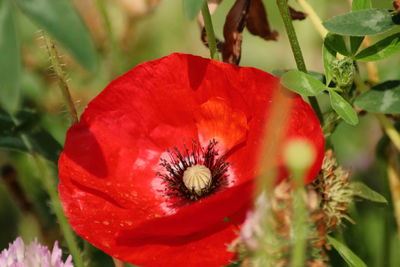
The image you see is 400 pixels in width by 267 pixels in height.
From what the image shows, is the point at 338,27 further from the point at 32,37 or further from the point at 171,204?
the point at 32,37

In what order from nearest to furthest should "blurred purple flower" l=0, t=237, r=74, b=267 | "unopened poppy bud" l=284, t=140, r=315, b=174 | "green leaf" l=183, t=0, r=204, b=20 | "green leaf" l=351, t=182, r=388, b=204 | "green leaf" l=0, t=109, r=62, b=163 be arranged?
"unopened poppy bud" l=284, t=140, r=315, b=174, "green leaf" l=183, t=0, r=204, b=20, "blurred purple flower" l=0, t=237, r=74, b=267, "green leaf" l=351, t=182, r=388, b=204, "green leaf" l=0, t=109, r=62, b=163

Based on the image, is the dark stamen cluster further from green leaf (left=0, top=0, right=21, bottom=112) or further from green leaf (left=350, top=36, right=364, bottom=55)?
green leaf (left=0, top=0, right=21, bottom=112)

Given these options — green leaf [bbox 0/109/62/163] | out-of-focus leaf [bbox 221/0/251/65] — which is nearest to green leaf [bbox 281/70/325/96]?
out-of-focus leaf [bbox 221/0/251/65]

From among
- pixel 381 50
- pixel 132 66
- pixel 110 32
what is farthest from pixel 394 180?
pixel 132 66

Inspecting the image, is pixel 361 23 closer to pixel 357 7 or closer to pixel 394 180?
pixel 357 7

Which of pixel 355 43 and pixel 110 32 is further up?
pixel 110 32

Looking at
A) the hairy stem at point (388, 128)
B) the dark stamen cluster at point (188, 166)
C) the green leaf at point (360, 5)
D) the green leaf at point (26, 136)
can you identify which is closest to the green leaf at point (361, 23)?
the green leaf at point (360, 5)
